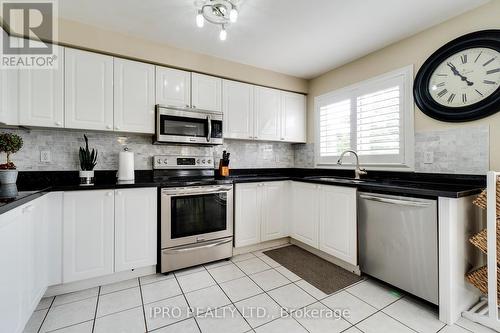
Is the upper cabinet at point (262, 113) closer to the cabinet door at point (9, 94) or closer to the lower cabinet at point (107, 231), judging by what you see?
the lower cabinet at point (107, 231)

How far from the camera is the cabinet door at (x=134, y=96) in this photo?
2.36m

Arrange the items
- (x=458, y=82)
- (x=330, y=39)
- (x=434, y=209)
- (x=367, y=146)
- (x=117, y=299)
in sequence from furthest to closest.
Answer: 1. (x=367, y=146)
2. (x=330, y=39)
3. (x=458, y=82)
4. (x=117, y=299)
5. (x=434, y=209)

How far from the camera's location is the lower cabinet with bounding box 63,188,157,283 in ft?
6.34

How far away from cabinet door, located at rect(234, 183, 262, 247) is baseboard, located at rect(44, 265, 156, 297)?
1.01 meters

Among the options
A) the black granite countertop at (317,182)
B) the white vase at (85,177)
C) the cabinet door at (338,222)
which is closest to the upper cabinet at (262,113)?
the black granite countertop at (317,182)

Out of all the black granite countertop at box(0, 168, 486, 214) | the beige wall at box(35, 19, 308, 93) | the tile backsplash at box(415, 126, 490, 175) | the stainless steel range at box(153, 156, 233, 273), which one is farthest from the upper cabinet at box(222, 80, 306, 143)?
the tile backsplash at box(415, 126, 490, 175)

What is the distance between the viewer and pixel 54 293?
6.30 feet

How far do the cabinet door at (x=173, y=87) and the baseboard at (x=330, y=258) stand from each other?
2.35 meters

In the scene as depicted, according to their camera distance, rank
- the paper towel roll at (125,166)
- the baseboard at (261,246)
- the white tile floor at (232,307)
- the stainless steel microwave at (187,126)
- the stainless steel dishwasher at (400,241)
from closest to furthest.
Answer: the white tile floor at (232,307), the stainless steel dishwasher at (400,241), the paper towel roll at (125,166), the stainless steel microwave at (187,126), the baseboard at (261,246)

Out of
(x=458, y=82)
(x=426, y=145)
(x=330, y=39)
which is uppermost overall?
(x=330, y=39)

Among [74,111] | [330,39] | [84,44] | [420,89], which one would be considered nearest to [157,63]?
[84,44]

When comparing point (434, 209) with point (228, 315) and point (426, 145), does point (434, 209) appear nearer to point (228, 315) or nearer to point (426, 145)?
point (426, 145)

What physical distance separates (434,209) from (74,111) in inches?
129

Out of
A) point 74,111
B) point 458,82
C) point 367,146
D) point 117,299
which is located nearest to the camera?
point 117,299
